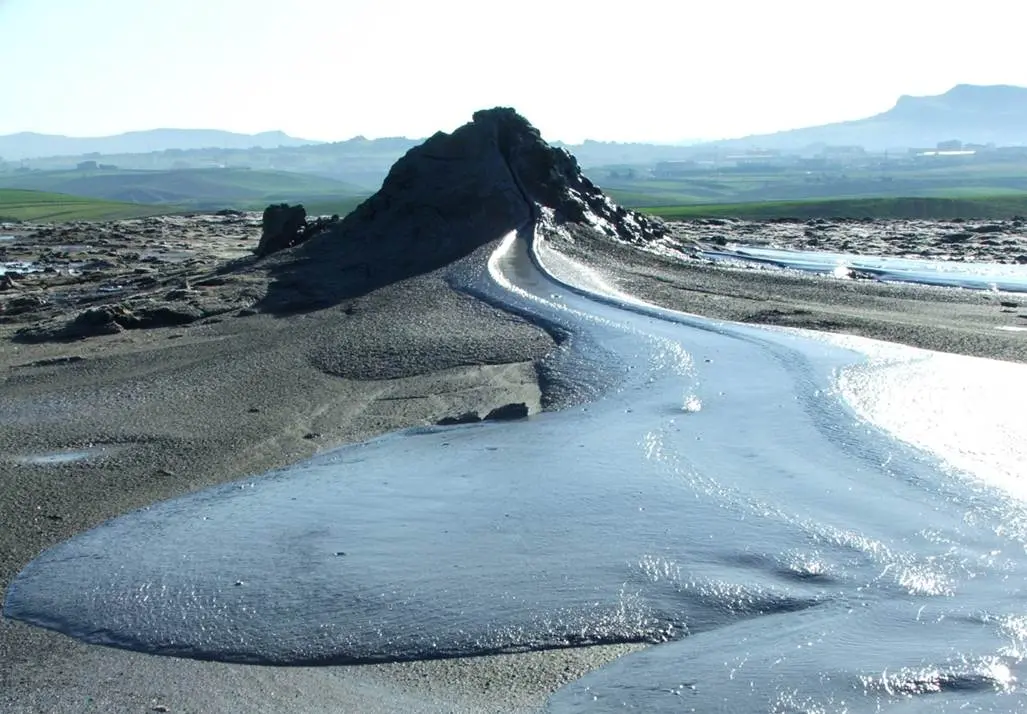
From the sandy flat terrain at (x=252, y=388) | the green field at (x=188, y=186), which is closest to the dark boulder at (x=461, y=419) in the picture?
the sandy flat terrain at (x=252, y=388)

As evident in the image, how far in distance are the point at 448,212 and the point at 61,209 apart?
35150mm

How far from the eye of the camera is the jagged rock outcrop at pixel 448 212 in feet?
46.9

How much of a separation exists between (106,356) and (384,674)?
23.5 feet

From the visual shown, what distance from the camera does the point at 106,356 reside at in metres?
10.8

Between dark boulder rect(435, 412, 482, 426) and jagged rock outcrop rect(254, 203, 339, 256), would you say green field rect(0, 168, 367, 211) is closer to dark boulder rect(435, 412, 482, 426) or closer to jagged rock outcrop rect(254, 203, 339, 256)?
jagged rock outcrop rect(254, 203, 339, 256)

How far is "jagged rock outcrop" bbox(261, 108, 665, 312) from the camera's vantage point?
1429 cm

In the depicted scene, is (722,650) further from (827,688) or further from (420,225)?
(420,225)

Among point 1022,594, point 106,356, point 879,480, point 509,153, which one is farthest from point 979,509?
point 509,153

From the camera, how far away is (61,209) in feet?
151

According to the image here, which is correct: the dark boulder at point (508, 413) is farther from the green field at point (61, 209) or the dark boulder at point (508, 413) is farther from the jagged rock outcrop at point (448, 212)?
the green field at point (61, 209)

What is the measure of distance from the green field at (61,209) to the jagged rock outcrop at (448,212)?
85.8ft

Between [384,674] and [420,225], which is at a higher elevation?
[420,225]

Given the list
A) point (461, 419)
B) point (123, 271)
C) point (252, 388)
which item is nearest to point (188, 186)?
point (123, 271)

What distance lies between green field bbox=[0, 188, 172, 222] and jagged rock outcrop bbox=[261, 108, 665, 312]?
26165 mm
